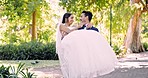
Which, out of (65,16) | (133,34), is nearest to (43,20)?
(133,34)

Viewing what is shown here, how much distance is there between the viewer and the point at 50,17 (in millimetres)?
26875

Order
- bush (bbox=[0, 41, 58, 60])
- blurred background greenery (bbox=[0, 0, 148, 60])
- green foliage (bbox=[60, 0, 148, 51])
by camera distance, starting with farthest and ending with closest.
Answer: bush (bbox=[0, 41, 58, 60]) < green foliage (bbox=[60, 0, 148, 51]) < blurred background greenery (bbox=[0, 0, 148, 60])

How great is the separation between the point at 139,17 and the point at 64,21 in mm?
17887

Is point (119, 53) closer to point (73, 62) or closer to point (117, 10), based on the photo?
point (117, 10)

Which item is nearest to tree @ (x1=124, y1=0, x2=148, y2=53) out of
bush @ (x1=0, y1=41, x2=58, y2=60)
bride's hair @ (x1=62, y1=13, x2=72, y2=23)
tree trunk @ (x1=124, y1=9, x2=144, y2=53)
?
tree trunk @ (x1=124, y1=9, x2=144, y2=53)

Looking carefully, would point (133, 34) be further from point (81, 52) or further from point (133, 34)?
point (81, 52)

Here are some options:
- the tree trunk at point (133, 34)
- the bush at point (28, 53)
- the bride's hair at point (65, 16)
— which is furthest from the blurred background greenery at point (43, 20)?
the tree trunk at point (133, 34)

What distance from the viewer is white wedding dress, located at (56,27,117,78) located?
21.2 ft

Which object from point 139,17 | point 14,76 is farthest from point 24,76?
point 139,17

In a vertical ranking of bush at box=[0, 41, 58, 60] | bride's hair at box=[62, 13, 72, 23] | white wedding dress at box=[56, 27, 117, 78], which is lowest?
bush at box=[0, 41, 58, 60]

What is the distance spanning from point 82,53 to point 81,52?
0.03 metres

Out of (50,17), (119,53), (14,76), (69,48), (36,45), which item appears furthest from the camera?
(50,17)

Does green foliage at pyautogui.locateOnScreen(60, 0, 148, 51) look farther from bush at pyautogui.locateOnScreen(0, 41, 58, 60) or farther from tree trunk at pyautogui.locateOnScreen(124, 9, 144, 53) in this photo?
bush at pyautogui.locateOnScreen(0, 41, 58, 60)

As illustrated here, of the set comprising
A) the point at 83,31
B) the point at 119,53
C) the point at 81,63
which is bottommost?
the point at 119,53
